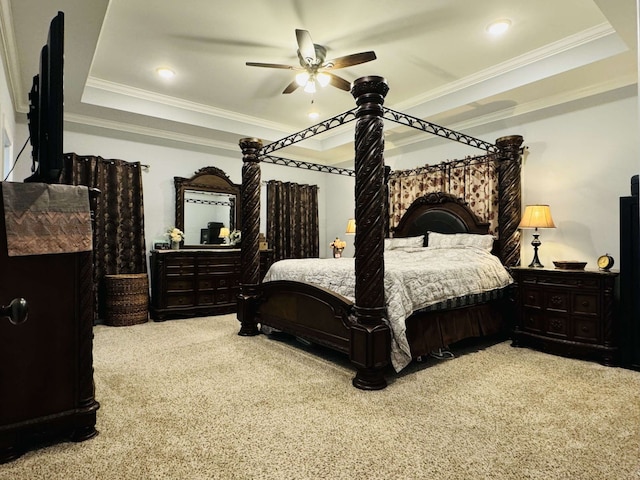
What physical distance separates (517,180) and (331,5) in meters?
2.72

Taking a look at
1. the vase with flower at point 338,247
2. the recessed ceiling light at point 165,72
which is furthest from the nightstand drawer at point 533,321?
the recessed ceiling light at point 165,72

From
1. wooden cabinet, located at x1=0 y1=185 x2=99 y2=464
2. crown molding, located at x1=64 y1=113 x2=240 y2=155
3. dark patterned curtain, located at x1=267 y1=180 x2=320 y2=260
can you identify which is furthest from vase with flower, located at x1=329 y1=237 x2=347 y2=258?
wooden cabinet, located at x1=0 y1=185 x2=99 y2=464

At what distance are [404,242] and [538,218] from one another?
172 cm

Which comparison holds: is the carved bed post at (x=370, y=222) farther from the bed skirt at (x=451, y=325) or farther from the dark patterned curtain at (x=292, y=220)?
the dark patterned curtain at (x=292, y=220)

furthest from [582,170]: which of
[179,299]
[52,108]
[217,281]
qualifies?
[179,299]

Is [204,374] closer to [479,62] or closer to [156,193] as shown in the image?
[156,193]

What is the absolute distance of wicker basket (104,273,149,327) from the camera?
15.4 ft

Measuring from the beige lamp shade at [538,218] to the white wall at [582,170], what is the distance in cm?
39

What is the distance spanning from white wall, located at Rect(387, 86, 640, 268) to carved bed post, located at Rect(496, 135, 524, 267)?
0.36 m

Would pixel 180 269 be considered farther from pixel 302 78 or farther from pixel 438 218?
pixel 438 218

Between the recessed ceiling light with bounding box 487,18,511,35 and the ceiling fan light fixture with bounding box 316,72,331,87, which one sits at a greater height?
the recessed ceiling light with bounding box 487,18,511,35

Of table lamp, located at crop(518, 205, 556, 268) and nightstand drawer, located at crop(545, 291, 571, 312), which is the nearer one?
nightstand drawer, located at crop(545, 291, 571, 312)

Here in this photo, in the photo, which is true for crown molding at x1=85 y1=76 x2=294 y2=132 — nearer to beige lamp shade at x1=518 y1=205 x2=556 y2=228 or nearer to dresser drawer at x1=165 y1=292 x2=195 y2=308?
dresser drawer at x1=165 y1=292 x2=195 y2=308

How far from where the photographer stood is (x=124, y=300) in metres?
4.71
